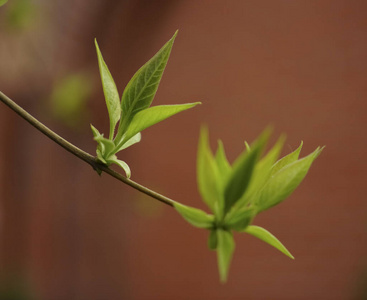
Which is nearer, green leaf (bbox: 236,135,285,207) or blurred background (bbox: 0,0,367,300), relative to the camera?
green leaf (bbox: 236,135,285,207)

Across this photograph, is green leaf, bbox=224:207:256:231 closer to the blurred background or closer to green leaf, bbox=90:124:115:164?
green leaf, bbox=90:124:115:164

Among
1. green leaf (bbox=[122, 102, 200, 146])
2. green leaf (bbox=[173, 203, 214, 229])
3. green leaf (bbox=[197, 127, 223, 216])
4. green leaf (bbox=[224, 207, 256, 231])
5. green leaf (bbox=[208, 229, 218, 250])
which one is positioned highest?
green leaf (bbox=[122, 102, 200, 146])

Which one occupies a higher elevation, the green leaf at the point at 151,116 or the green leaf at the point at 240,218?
the green leaf at the point at 151,116

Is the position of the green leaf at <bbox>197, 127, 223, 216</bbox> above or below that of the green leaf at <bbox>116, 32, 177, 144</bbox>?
below

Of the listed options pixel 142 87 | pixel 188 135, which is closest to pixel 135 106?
pixel 142 87

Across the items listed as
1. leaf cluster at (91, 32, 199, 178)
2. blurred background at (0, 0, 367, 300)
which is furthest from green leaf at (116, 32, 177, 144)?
blurred background at (0, 0, 367, 300)

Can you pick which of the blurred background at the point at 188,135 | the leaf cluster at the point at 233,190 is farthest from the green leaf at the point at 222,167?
the blurred background at the point at 188,135

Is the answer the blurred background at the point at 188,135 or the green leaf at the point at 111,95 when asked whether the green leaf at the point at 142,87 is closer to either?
the green leaf at the point at 111,95
